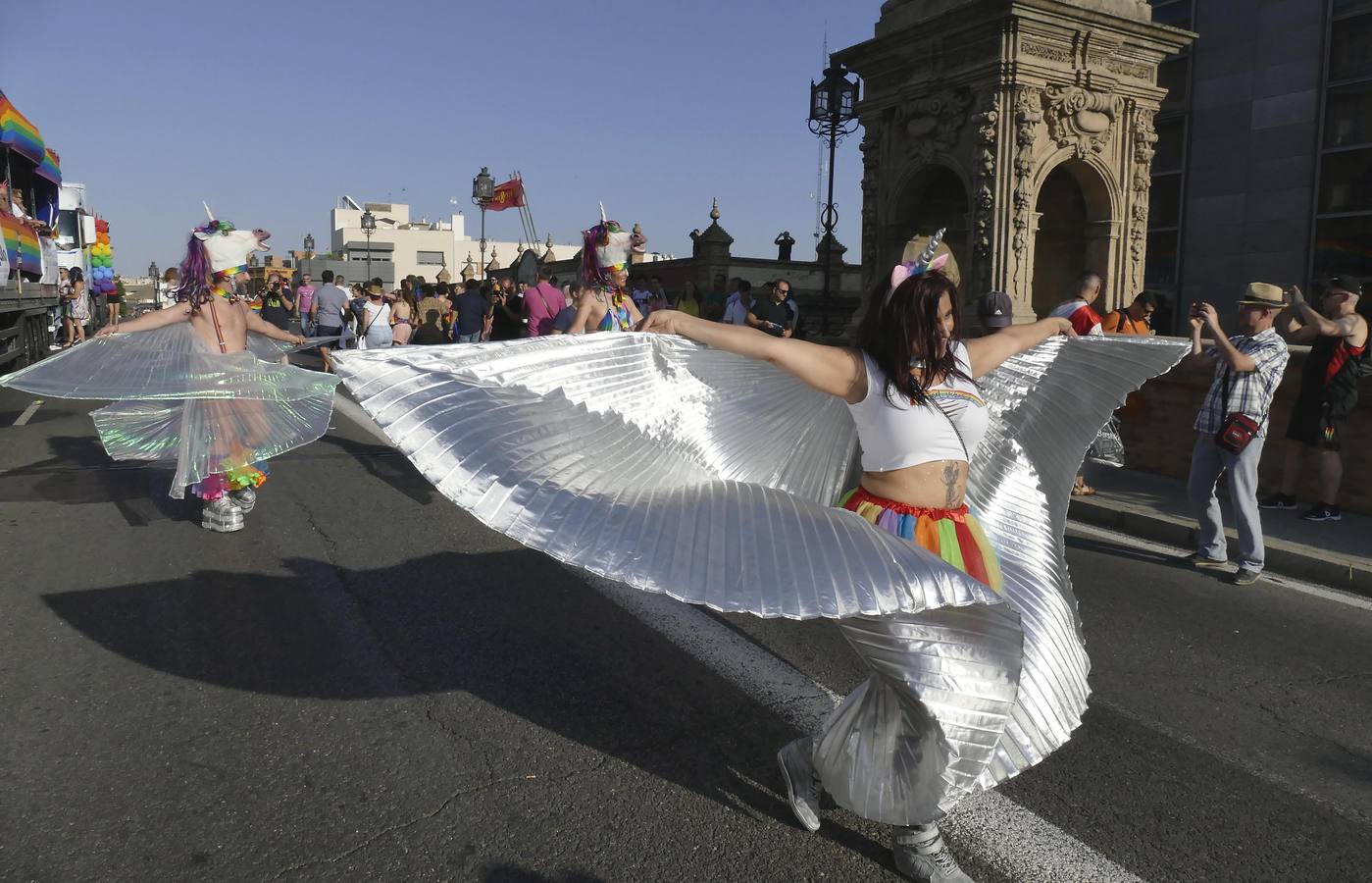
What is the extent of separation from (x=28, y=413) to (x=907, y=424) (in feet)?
45.8

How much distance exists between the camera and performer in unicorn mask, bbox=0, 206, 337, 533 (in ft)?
23.0

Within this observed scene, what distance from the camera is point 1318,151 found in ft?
51.7

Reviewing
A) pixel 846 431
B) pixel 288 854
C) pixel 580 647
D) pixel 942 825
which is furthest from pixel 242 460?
pixel 942 825

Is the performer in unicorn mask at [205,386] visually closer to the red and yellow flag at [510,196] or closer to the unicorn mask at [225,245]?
the unicorn mask at [225,245]

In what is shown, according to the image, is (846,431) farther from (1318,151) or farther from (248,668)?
(1318,151)

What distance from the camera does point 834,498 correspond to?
357cm

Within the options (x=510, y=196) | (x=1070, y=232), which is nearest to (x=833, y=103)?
(x=1070, y=232)

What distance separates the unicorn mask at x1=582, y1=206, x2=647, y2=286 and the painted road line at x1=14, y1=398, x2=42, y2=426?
8918 mm

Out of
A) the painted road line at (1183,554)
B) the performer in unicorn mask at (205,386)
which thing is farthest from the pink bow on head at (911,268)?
the performer in unicorn mask at (205,386)

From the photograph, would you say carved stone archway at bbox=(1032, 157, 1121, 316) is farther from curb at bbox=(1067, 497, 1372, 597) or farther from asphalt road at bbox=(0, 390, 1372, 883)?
asphalt road at bbox=(0, 390, 1372, 883)

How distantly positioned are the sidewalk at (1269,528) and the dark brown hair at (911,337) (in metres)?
4.80

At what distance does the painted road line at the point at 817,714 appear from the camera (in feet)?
9.92

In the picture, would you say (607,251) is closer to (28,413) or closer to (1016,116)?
(1016,116)

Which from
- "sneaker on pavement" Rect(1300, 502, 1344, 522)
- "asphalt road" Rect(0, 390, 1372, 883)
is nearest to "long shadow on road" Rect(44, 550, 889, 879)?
"asphalt road" Rect(0, 390, 1372, 883)
